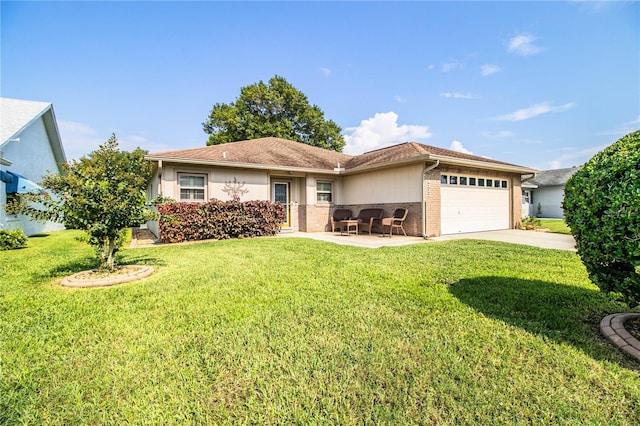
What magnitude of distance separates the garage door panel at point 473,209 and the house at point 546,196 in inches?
634

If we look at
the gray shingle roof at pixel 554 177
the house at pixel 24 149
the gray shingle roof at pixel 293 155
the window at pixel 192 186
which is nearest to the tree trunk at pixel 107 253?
the gray shingle roof at pixel 293 155

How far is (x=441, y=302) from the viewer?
3566mm

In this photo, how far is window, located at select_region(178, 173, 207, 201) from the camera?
10.9 metres

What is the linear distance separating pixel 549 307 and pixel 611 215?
1486 millimetres

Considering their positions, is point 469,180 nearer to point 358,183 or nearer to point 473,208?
point 473,208

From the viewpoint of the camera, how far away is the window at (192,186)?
1088 cm

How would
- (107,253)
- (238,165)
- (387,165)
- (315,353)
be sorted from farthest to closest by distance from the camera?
1. (387,165)
2. (238,165)
3. (107,253)
4. (315,353)

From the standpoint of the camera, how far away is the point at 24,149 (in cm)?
1298

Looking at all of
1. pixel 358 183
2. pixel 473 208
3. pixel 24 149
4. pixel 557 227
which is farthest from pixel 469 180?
pixel 24 149

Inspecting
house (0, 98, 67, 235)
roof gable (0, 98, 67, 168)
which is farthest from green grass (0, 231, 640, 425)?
roof gable (0, 98, 67, 168)

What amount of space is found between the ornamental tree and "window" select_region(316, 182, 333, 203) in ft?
30.9

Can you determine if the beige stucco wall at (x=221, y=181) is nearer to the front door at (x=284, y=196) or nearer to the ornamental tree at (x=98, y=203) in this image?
the front door at (x=284, y=196)

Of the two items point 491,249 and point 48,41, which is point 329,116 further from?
point 491,249

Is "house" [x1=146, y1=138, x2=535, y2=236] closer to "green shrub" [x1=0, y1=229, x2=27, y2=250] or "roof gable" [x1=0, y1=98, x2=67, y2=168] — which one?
"green shrub" [x1=0, y1=229, x2=27, y2=250]
